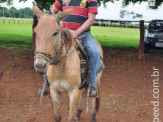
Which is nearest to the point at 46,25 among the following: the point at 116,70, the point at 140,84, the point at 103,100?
the point at 103,100

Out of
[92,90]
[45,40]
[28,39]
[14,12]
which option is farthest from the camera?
[14,12]

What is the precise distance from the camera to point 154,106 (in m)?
7.93

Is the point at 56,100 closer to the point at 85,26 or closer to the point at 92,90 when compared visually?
the point at 92,90

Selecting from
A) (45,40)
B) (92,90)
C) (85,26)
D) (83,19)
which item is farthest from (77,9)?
(92,90)

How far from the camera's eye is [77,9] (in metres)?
5.17

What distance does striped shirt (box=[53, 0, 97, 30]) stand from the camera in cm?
509

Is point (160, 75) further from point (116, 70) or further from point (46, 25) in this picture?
point (46, 25)

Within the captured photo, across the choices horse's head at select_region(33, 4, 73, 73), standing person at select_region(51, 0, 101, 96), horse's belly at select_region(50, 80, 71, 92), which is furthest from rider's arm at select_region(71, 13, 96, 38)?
horse's belly at select_region(50, 80, 71, 92)

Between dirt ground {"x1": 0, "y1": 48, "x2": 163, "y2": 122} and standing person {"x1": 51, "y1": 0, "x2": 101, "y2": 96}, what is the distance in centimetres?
154

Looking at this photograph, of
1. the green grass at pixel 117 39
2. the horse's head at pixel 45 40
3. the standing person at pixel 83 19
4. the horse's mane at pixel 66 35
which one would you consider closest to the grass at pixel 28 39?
the green grass at pixel 117 39

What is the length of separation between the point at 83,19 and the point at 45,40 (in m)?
1.51

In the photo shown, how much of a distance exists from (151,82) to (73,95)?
665 cm

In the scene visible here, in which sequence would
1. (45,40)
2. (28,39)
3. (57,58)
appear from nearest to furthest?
(45,40)
(57,58)
(28,39)

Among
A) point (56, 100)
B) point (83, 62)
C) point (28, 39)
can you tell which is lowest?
point (28, 39)
